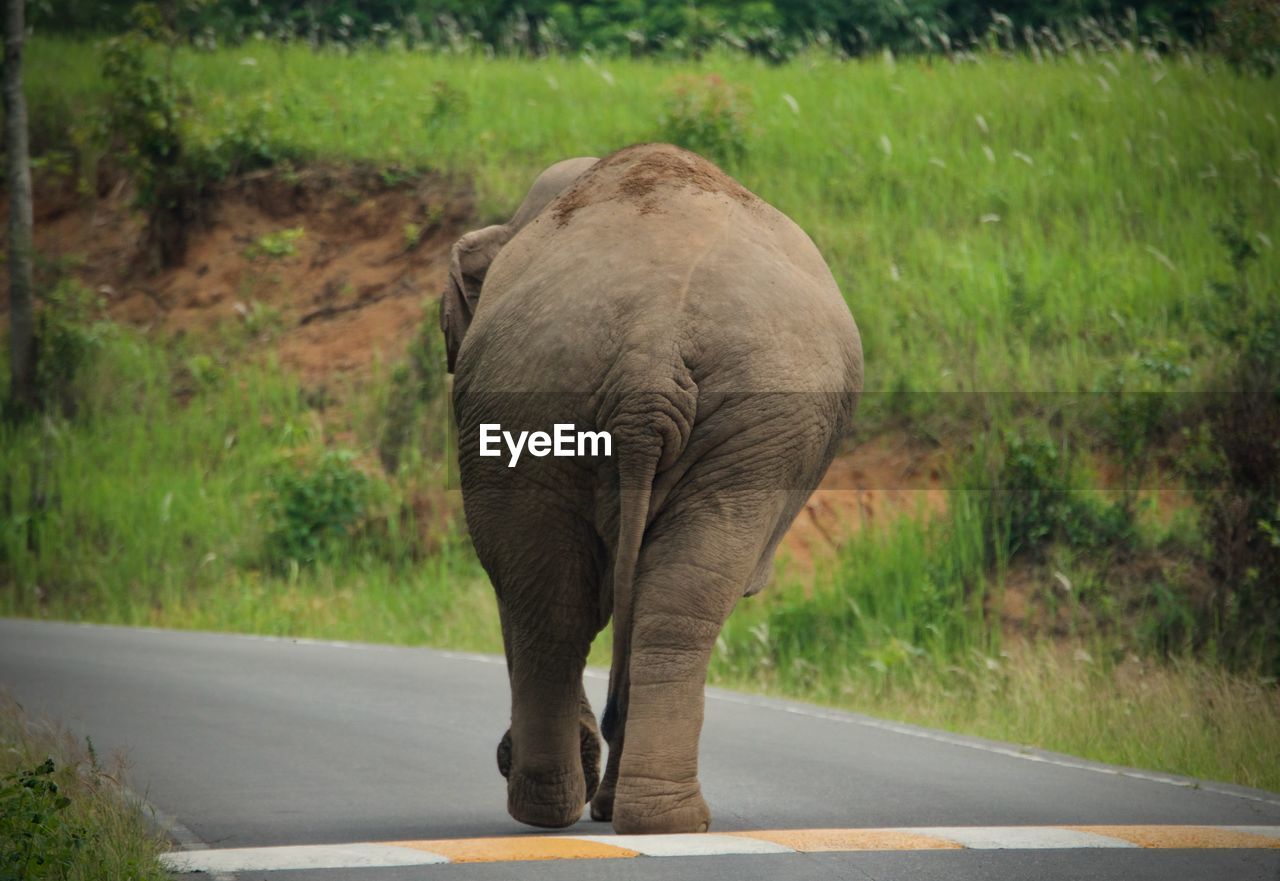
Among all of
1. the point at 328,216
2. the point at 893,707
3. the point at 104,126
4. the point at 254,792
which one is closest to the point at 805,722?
the point at 893,707

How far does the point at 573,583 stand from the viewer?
6.80 meters

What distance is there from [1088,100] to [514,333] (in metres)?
19.9

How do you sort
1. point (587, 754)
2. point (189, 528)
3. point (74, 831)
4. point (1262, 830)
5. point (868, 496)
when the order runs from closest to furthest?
point (74, 831)
point (1262, 830)
point (587, 754)
point (868, 496)
point (189, 528)

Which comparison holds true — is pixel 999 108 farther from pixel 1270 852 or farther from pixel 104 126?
pixel 1270 852

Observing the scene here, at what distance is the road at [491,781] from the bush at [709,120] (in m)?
11.2

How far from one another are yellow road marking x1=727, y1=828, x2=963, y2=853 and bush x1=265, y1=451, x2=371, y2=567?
41.2 feet

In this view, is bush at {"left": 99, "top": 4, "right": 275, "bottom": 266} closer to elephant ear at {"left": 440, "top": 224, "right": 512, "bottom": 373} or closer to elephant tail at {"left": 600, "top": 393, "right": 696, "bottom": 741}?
elephant ear at {"left": 440, "top": 224, "right": 512, "bottom": 373}

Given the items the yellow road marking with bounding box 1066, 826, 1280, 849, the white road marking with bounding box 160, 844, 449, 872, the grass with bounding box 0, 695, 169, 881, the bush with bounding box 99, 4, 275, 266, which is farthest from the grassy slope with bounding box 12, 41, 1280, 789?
the grass with bounding box 0, 695, 169, 881

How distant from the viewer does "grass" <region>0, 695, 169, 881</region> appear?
19.2 ft

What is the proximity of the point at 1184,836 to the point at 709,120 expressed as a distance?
17744mm

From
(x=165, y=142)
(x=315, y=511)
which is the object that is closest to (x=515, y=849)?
(x=315, y=511)

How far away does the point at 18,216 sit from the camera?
2236 centimetres

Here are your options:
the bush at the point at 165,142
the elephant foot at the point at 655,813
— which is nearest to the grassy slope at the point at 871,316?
the bush at the point at 165,142

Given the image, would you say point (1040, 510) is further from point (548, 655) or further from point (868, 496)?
point (548, 655)
